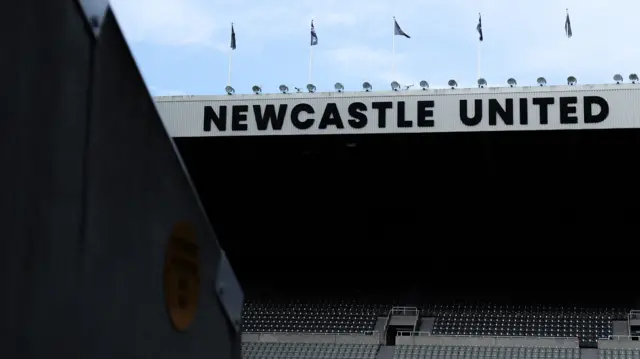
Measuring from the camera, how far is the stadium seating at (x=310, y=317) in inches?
1257

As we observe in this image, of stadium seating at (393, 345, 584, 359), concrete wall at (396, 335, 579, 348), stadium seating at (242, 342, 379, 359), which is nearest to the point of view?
stadium seating at (393, 345, 584, 359)

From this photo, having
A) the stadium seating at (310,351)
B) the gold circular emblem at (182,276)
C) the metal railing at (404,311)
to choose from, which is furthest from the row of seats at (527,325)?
the gold circular emblem at (182,276)

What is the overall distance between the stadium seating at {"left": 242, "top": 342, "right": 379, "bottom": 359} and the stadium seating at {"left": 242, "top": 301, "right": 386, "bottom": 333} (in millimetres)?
1691

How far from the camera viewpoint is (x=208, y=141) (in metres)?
27.3

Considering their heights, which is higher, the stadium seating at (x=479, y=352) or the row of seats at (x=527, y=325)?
the row of seats at (x=527, y=325)

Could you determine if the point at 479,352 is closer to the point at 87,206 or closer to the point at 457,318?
the point at 457,318

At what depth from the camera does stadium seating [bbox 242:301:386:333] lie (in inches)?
1257

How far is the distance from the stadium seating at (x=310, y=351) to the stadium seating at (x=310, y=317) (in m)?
1.69

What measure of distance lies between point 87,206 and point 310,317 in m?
29.4

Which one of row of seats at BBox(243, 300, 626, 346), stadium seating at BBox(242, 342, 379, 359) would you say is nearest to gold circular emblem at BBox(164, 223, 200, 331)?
stadium seating at BBox(242, 342, 379, 359)

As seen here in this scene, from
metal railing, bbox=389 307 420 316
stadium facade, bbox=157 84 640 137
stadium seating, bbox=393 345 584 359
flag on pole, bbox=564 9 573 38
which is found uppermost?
flag on pole, bbox=564 9 573 38

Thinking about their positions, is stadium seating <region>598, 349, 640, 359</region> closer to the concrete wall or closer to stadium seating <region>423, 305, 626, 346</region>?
the concrete wall

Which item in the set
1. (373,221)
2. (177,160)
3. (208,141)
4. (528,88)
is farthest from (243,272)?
(177,160)

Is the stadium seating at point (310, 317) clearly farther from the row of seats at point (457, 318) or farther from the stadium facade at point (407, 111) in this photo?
the stadium facade at point (407, 111)
